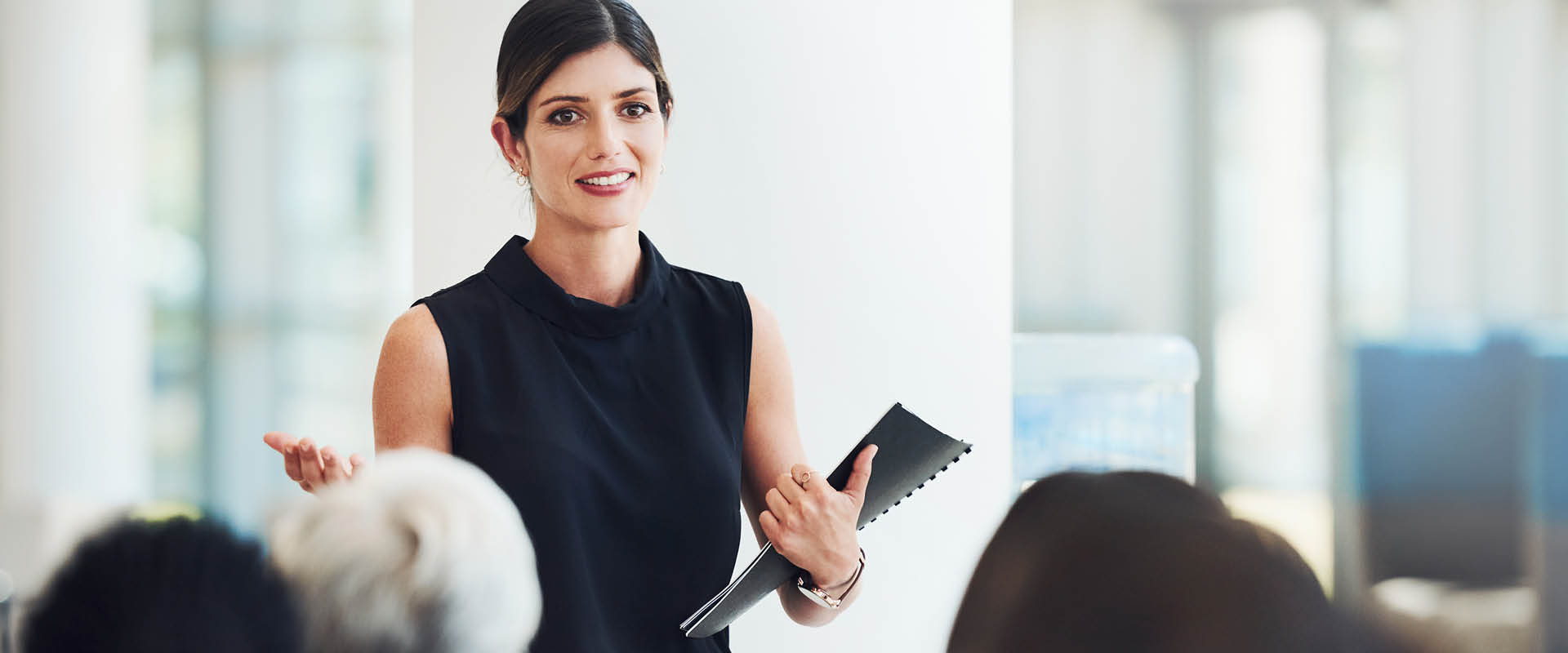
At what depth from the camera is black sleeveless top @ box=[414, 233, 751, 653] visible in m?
0.98

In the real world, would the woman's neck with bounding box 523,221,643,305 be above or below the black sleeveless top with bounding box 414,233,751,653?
above

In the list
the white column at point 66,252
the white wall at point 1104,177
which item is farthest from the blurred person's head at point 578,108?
the white wall at point 1104,177

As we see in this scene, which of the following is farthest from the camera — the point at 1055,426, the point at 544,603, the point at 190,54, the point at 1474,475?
the point at 190,54

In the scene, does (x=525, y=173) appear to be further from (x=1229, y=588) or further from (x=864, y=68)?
(x=1229, y=588)

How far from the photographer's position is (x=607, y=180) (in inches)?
41.5

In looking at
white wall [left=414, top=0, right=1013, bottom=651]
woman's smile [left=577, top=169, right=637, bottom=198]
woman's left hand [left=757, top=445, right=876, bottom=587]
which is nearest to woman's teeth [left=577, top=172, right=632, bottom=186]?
woman's smile [left=577, top=169, right=637, bottom=198]

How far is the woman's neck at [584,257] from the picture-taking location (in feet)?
3.56

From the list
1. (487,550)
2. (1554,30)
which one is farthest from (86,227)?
(1554,30)

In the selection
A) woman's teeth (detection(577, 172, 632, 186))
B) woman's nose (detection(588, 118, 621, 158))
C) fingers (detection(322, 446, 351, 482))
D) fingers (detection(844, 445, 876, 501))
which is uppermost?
woman's nose (detection(588, 118, 621, 158))

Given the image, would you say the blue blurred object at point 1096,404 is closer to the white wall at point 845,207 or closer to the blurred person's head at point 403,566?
the white wall at point 845,207

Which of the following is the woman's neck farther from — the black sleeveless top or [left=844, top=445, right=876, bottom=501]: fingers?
[left=844, top=445, right=876, bottom=501]: fingers

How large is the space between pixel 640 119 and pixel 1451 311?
15.9ft

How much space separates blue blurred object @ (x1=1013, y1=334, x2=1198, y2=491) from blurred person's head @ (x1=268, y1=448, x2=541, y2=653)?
9.74 feet

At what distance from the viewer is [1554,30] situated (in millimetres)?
4984
